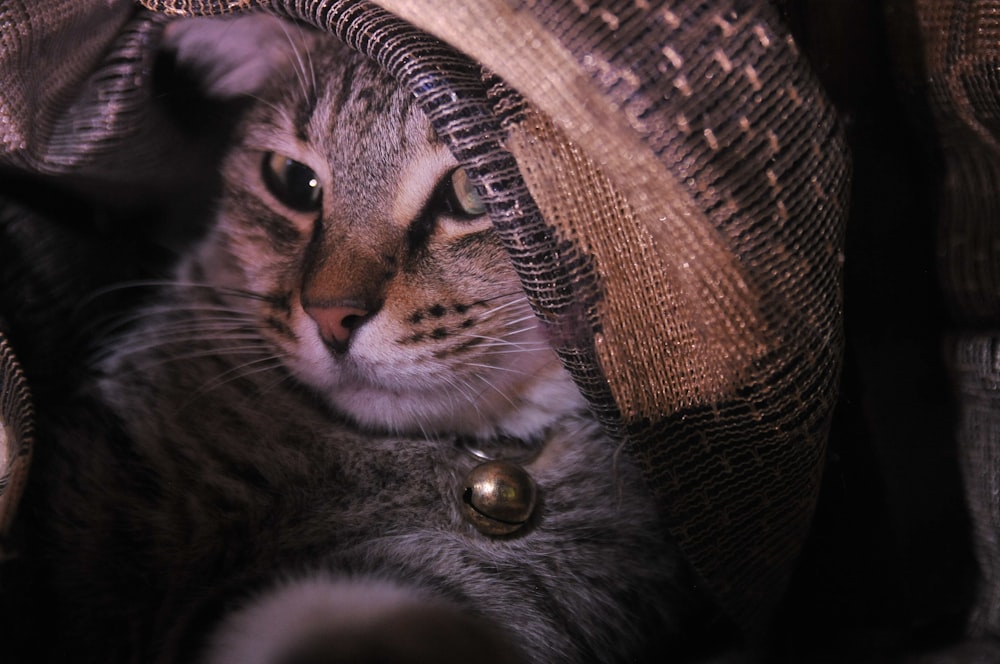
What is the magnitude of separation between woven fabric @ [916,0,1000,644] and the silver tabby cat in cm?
22

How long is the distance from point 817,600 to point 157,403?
20.7 inches

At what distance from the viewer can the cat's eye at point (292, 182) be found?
23.0 inches

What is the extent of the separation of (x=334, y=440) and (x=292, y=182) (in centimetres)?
20

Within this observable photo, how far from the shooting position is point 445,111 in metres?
0.41

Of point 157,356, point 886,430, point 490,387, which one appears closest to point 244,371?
point 157,356

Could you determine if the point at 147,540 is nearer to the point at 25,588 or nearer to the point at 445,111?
Result: the point at 25,588

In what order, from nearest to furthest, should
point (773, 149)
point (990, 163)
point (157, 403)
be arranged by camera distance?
point (773, 149) < point (990, 163) < point (157, 403)

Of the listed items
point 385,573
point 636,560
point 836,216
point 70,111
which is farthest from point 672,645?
point 70,111

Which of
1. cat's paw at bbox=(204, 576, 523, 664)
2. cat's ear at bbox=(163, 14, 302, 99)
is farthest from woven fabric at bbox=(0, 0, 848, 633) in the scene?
cat's paw at bbox=(204, 576, 523, 664)

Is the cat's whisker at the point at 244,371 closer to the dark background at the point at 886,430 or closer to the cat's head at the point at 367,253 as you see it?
the cat's head at the point at 367,253

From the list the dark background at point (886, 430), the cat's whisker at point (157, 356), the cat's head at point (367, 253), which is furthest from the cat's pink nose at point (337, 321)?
the dark background at point (886, 430)

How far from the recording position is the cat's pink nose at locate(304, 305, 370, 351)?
51cm

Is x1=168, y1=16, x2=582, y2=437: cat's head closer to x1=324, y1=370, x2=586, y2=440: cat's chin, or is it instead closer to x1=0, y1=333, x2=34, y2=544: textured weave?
x1=324, y1=370, x2=586, y2=440: cat's chin

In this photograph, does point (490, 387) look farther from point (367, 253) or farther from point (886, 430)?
point (886, 430)
